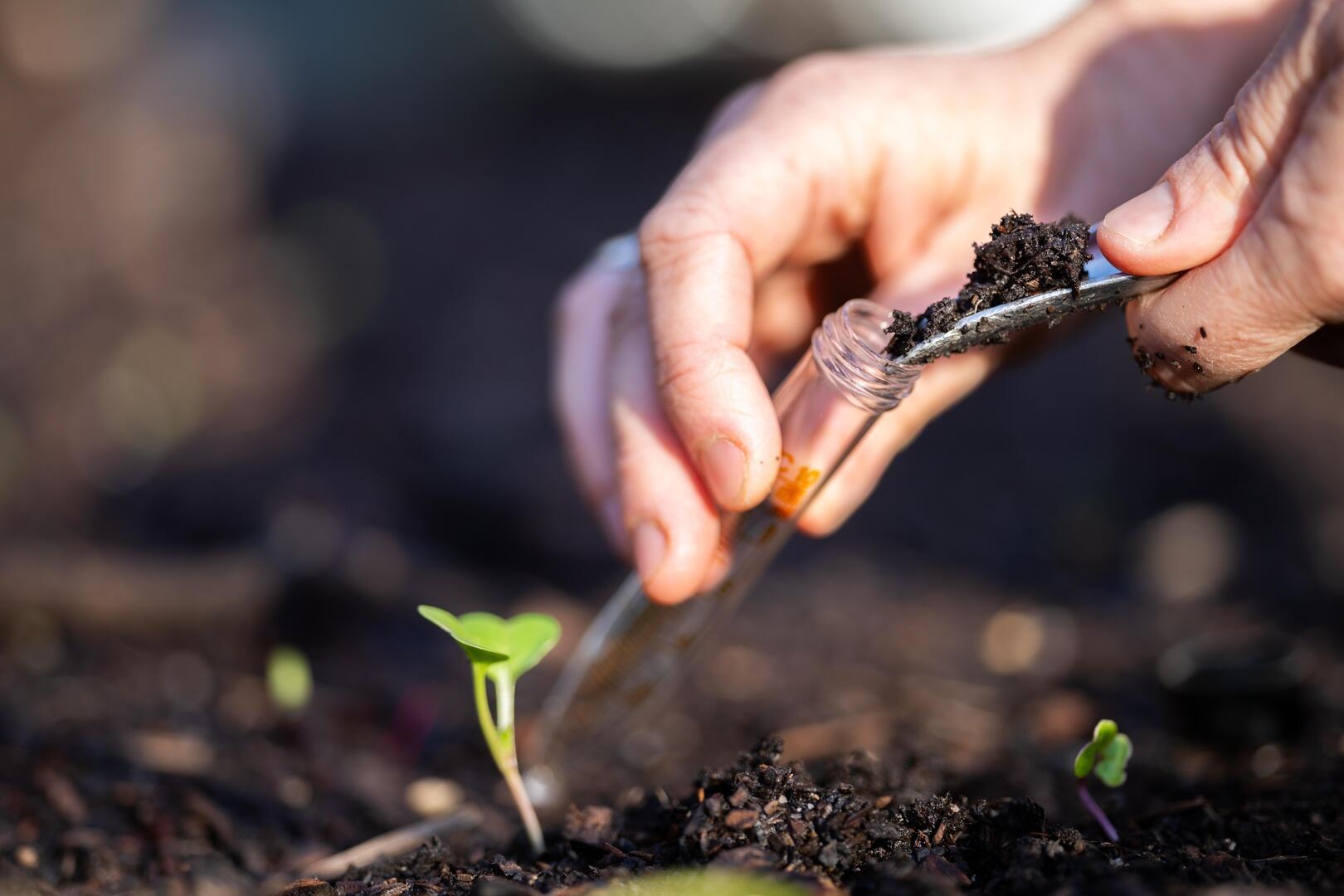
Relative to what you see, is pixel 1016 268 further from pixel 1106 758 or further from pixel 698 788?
pixel 698 788

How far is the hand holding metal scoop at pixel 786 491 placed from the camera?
140 cm

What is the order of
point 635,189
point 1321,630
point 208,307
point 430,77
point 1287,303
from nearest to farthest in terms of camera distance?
point 1287,303 < point 1321,630 < point 208,307 < point 635,189 < point 430,77

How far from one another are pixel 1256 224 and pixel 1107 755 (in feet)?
2.81

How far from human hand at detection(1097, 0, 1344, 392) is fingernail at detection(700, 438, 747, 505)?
64 centimetres

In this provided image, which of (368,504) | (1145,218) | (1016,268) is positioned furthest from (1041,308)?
(368,504)

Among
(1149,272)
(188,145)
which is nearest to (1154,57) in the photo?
(1149,272)

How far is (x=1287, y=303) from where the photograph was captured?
1310mm

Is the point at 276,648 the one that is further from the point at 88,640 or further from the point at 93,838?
the point at 93,838

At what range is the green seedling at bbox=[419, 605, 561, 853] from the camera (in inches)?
53.2

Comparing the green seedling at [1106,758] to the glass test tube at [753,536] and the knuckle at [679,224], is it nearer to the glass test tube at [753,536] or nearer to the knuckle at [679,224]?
the glass test tube at [753,536]

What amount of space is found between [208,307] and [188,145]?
1046mm

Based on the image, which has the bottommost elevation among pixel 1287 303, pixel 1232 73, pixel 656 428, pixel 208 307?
pixel 208 307

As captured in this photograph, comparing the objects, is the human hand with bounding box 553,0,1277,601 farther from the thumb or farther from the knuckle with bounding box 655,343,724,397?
the thumb

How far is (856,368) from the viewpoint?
4.83ft
